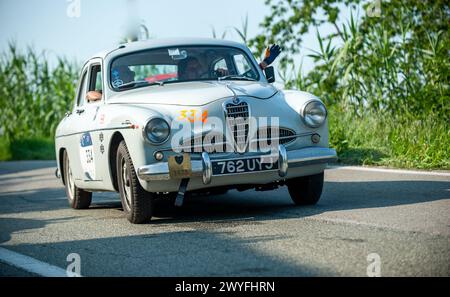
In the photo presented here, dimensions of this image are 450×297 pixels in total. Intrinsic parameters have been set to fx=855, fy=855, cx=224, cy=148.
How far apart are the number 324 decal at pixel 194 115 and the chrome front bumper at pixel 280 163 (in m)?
0.31

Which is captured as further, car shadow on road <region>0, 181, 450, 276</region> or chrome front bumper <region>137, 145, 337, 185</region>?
chrome front bumper <region>137, 145, 337, 185</region>

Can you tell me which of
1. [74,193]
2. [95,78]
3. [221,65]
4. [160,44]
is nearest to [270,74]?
[221,65]

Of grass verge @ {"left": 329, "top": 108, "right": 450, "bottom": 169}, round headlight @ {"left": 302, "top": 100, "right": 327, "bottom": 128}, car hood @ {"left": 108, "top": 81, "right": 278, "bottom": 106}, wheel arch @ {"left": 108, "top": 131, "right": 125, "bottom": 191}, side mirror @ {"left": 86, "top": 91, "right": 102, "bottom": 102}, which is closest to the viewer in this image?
car hood @ {"left": 108, "top": 81, "right": 278, "bottom": 106}

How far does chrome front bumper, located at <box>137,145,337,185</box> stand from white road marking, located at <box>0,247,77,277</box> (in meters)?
1.31

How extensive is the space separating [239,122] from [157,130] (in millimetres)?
701

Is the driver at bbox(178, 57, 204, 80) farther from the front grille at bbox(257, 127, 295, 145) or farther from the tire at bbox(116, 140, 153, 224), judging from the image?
the front grille at bbox(257, 127, 295, 145)

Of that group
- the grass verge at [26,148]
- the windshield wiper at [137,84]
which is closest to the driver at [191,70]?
the windshield wiper at [137,84]

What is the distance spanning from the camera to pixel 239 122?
7.25 metres

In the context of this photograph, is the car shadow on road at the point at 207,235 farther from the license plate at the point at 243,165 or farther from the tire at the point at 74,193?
the license plate at the point at 243,165

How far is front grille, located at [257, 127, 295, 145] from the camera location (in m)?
7.29

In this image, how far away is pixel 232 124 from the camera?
7.22 m

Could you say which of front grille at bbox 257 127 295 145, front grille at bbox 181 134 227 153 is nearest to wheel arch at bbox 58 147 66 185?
front grille at bbox 181 134 227 153

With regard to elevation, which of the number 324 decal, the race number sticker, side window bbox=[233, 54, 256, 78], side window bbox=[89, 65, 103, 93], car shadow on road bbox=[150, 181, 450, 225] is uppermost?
side window bbox=[233, 54, 256, 78]

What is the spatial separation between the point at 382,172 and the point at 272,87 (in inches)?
126
